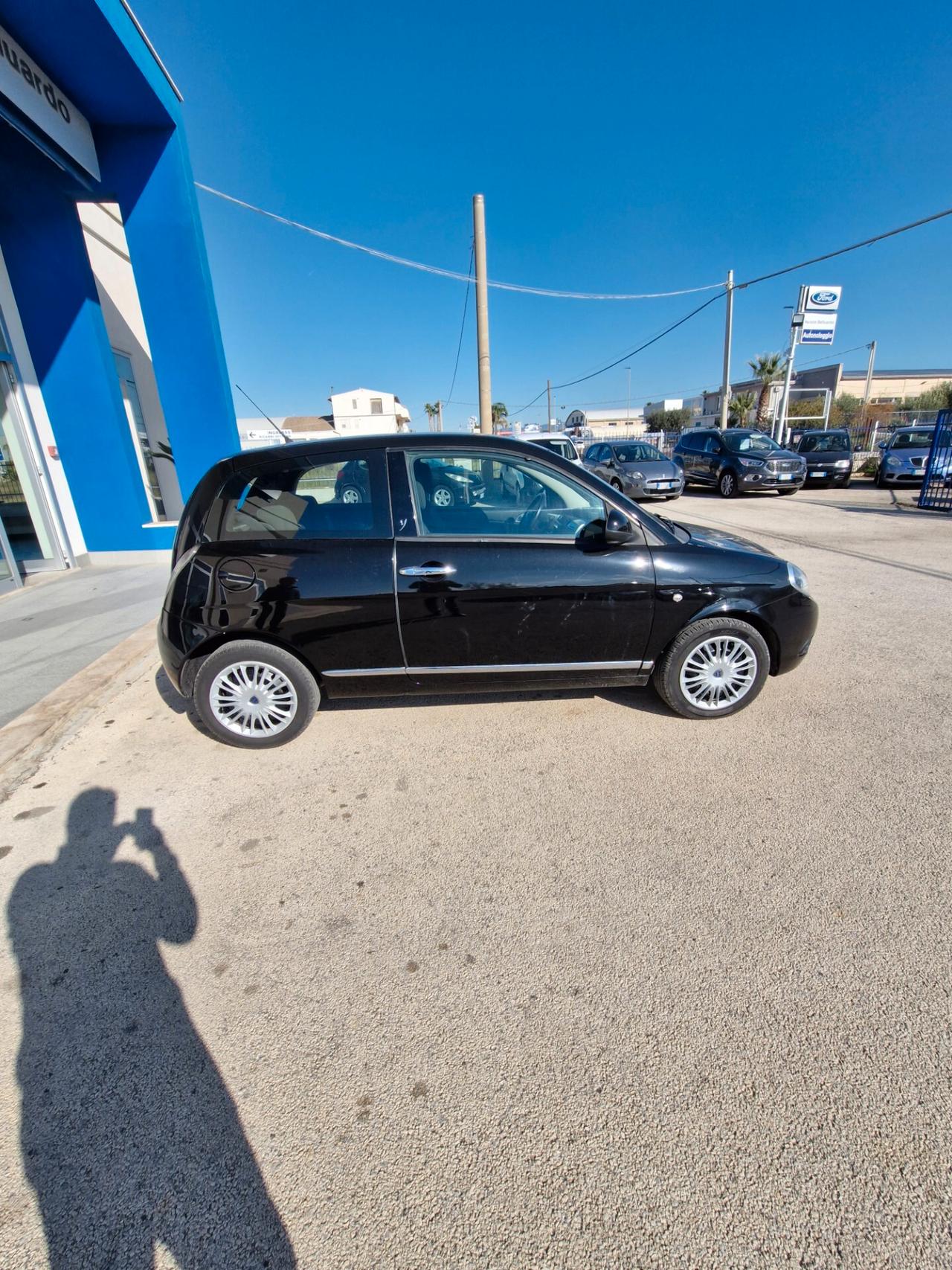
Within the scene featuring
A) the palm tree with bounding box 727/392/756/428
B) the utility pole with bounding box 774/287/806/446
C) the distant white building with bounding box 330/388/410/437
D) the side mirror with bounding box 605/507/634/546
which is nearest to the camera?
the side mirror with bounding box 605/507/634/546

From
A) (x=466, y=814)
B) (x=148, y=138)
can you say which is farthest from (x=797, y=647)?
(x=148, y=138)

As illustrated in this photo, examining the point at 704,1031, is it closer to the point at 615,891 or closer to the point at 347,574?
the point at 615,891

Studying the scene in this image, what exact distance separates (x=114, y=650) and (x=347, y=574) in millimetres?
2848

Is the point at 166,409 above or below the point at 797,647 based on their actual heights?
above

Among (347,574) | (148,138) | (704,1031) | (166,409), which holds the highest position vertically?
(148,138)

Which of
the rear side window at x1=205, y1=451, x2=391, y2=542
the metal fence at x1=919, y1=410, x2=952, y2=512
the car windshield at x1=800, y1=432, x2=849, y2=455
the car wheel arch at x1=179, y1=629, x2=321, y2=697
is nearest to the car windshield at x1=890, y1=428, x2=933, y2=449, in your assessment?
the car windshield at x1=800, y1=432, x2=849, y2=455

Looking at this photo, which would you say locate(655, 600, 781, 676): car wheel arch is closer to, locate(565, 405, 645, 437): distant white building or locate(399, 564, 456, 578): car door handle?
locate(399, 564, 456, 578): car door handle

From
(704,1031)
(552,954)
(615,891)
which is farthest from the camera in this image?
(615,891)

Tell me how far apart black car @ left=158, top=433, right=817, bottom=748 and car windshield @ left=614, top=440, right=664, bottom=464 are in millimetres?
12482

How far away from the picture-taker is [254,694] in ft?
10.4

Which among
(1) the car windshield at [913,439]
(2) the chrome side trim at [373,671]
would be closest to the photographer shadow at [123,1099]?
(2) the chrome side trim at [373,671]

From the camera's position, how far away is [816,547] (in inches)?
321

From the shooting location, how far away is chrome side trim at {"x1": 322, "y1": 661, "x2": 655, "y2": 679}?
3.15 meters

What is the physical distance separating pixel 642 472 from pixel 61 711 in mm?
13606
